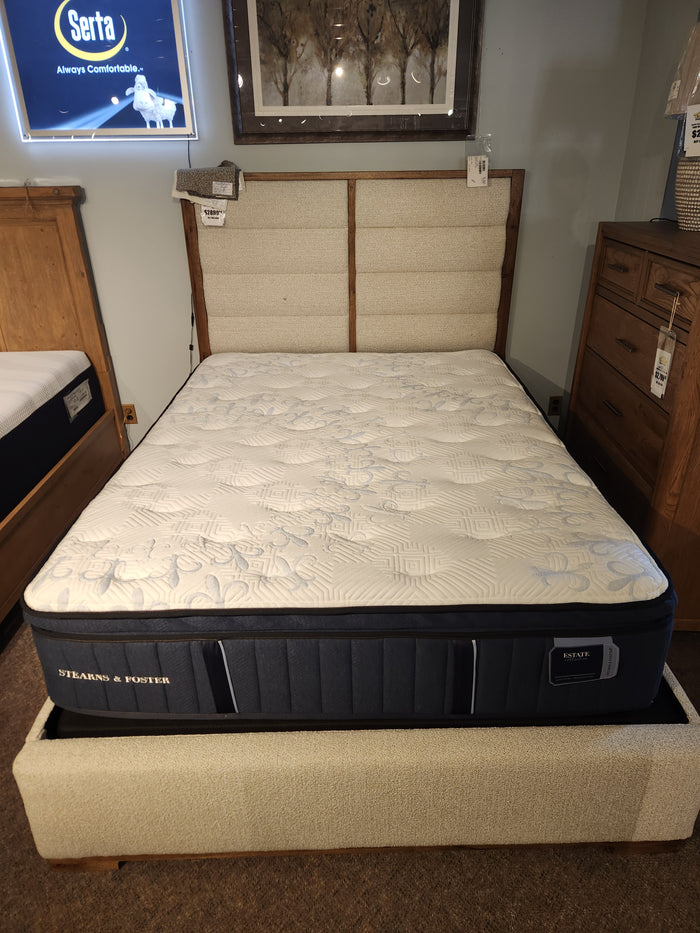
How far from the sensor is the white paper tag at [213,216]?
2.65 metres

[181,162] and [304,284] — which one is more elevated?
[181,162]

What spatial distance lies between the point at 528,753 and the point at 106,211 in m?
2.64

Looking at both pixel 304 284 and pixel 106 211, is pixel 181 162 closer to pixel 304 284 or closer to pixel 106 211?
pixel 106 211

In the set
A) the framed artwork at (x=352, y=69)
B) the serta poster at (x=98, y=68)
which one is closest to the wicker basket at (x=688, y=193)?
the framed artwork at (x=352, y=69)

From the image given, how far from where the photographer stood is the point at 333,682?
1.29 meters

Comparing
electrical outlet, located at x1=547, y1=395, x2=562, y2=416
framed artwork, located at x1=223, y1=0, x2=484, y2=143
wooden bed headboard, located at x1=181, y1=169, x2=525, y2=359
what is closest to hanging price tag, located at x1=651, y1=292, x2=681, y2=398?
wooden bed headboard, located at x1=181, y1=169, x2=525, y2=359

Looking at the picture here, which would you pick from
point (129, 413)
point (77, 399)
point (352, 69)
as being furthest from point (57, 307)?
point (352, 69)

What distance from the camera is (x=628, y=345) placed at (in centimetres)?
211

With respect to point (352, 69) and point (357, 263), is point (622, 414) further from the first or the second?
point (352, 69)

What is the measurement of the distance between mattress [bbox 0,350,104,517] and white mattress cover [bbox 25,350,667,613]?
55cm

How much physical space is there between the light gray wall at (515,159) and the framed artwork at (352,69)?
60 millimetres

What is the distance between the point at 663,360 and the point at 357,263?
55.5 inches

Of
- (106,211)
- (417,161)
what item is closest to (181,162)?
(106,211)

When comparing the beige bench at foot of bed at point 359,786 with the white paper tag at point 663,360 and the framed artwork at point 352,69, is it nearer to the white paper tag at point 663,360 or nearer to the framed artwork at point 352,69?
the white paper tag at point 663,360
